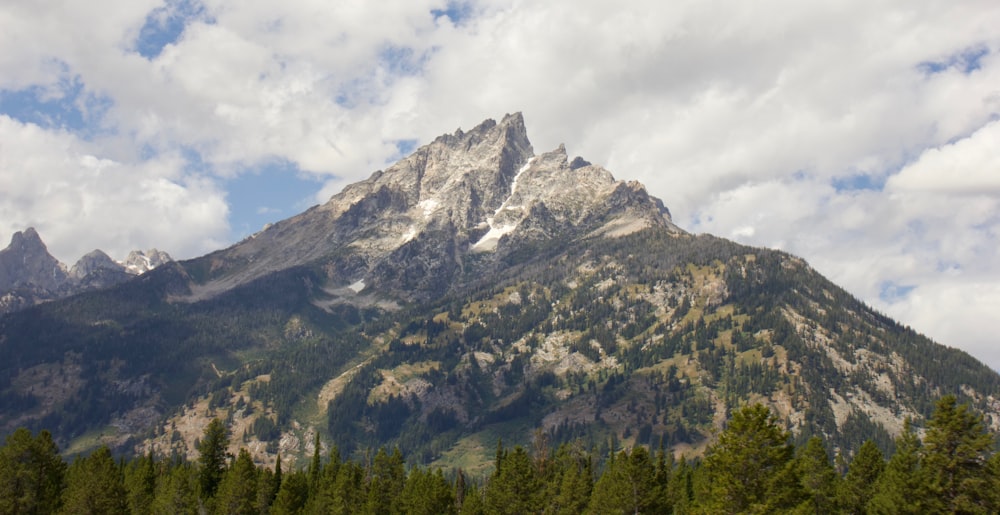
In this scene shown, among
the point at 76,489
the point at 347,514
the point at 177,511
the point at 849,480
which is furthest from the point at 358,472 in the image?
the point at 849,480

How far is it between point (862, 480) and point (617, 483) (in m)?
36.7

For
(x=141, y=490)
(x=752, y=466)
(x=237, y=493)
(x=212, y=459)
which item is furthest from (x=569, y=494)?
(x=141, y=490)

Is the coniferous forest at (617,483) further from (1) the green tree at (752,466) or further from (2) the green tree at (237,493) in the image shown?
(2) the green tree at (237,493)

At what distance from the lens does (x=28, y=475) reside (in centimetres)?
10488

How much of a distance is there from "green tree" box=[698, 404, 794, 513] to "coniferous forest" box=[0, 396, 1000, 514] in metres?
0.08

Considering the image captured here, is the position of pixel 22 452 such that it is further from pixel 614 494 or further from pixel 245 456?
pixel 614 494

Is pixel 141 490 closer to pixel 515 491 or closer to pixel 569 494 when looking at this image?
pixel 515 491

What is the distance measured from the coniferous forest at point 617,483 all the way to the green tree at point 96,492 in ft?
0.53

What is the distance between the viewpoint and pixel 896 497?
6919 centimetres

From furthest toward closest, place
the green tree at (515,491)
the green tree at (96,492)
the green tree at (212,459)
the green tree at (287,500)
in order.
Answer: the green tree at (212,459) < the green tree at (287,500) < the green tree at (515,491) < the green tree at (96,492)

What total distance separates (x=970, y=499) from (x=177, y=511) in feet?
363

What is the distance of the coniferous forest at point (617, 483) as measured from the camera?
2184 inches

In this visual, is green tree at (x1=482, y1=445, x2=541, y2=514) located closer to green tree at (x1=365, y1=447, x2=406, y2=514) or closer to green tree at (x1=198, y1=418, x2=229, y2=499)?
green tree at (x1=365, y1=447, x2=406, y2=514)

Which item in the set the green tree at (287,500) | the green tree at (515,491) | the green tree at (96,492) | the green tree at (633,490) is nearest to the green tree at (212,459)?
the green tree at (287,500)
